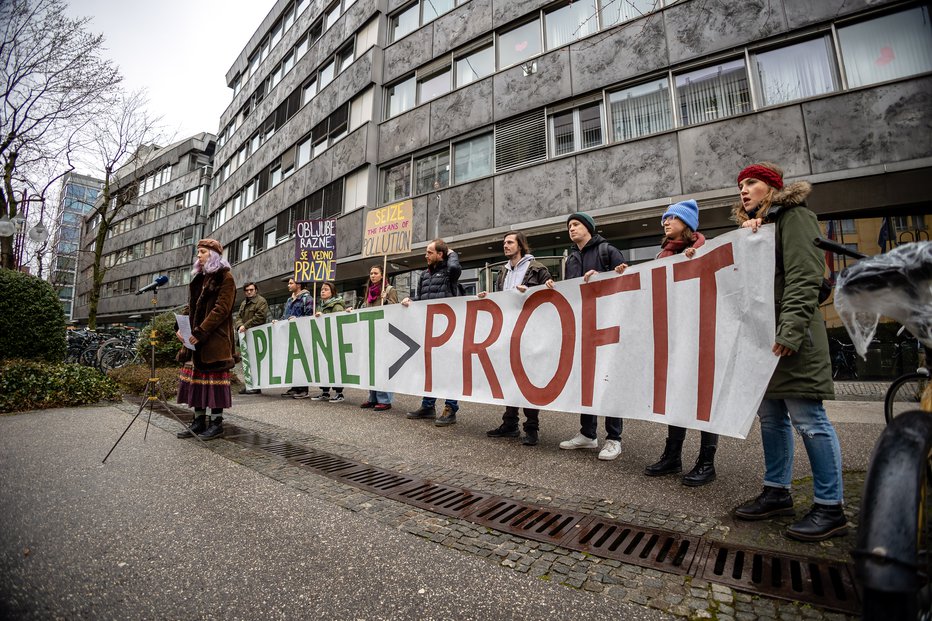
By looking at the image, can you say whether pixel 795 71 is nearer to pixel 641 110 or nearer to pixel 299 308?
pixel 641 110

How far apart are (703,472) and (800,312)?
136 centimetres

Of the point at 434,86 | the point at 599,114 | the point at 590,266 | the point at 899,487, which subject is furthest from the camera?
the point at 434,86

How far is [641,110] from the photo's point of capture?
35.4 ft

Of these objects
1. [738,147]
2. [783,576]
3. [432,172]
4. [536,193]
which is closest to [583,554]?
[783,576]

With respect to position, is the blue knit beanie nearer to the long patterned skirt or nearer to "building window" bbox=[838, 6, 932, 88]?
the long patterned skirt

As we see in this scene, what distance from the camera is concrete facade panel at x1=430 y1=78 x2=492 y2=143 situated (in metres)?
13.4

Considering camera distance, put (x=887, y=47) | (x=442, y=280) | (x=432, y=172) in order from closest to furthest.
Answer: (x=442, y=280)
(x=887, y=47)
(x=432, y=172)

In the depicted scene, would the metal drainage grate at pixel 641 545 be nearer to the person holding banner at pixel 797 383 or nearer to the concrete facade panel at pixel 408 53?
the person holding banner at pixel 797 383

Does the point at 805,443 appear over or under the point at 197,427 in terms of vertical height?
over

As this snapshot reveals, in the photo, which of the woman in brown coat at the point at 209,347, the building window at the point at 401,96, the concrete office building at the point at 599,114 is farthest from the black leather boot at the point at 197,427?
the building window at the point at 401,96

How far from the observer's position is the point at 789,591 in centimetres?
171

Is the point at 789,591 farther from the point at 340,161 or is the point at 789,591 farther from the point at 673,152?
the point at 340,161

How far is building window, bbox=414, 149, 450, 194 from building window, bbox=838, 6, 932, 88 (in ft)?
32.8

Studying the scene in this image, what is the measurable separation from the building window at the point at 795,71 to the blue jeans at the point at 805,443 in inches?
382
